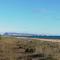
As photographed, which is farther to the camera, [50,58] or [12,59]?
[50,58]

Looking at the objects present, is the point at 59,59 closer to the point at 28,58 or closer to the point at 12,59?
the point at 28,58

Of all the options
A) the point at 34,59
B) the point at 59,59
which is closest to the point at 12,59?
the point at 34,59

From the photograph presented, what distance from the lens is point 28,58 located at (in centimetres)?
1791

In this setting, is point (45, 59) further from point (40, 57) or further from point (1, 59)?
point (1, 59)

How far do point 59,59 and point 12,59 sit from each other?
339 cm

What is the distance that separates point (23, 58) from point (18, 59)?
775 mm

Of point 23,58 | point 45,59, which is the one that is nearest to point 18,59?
point 23,58

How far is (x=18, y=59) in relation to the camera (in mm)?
17141

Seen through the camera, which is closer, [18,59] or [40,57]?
[18,59]

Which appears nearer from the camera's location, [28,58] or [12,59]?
[12,59]

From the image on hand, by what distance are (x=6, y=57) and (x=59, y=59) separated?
146 inches

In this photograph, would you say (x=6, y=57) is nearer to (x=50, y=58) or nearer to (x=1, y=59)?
(x=1, y=59)

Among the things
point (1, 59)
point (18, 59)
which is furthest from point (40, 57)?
point (1, 59)

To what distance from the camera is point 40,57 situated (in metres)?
18.3
